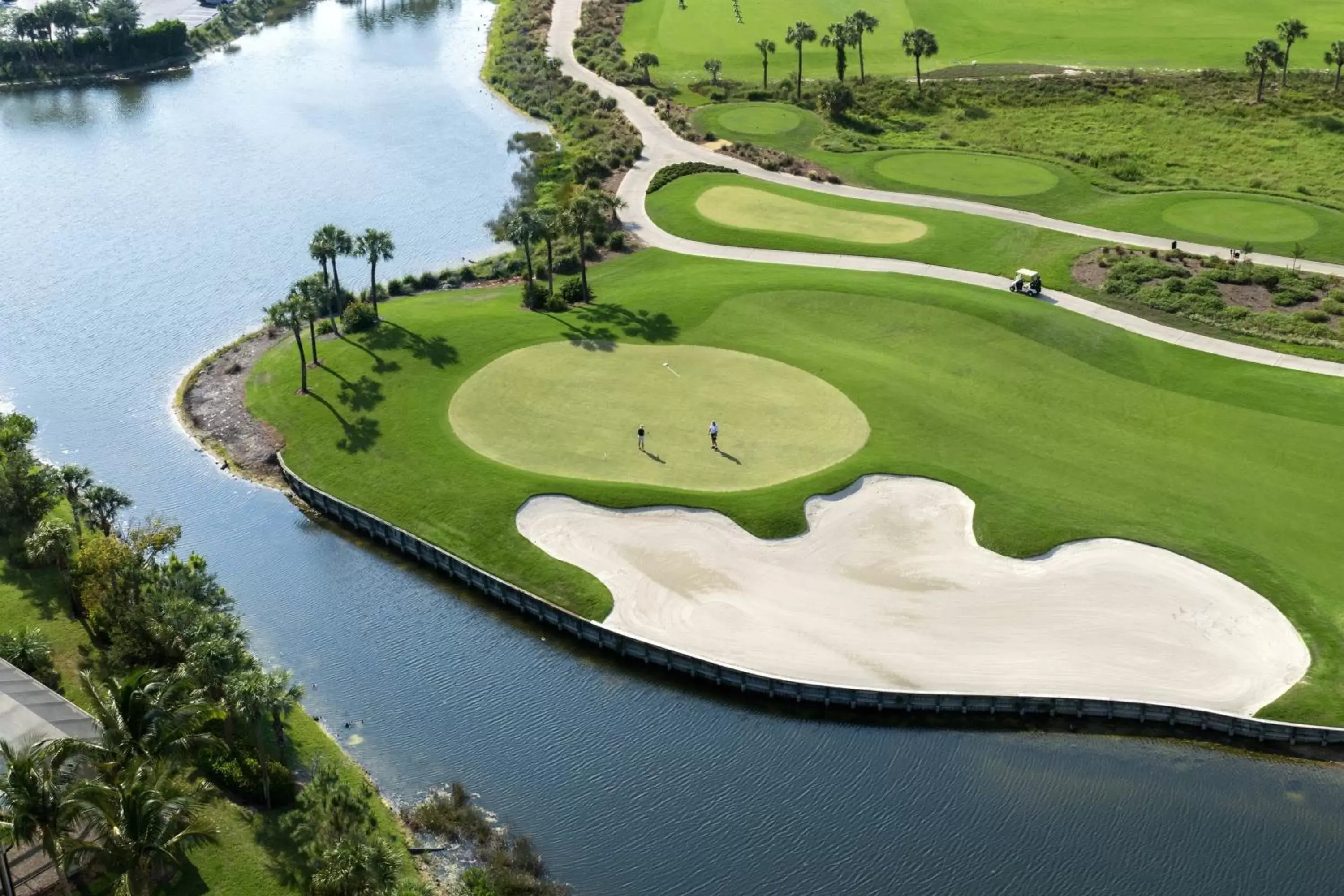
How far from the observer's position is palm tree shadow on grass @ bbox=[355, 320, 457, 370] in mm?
86000

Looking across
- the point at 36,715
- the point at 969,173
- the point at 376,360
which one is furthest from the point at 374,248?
the point at 969,173

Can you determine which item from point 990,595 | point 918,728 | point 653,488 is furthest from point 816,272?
point 918,728

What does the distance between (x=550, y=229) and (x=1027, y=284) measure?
37.0 meters

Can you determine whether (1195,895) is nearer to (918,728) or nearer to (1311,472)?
(918,728)

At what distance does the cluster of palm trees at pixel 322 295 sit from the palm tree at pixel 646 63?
66.0m

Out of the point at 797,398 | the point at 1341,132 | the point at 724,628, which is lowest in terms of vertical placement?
the point at 724,628

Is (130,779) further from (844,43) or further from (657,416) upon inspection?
(844,43)

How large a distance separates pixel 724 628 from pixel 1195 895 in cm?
2318

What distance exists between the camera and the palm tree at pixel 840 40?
15062 cm

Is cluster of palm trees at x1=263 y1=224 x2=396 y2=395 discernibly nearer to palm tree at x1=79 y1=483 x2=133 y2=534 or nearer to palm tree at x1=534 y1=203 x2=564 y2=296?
palm tree at x1=534 y1=203 x2=564 y2=296

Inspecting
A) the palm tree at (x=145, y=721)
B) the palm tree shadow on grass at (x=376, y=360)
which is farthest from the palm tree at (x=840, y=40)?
the palm tree at (x=145, y=721)

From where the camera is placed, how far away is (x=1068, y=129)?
13825cm

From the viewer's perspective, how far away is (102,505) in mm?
64750

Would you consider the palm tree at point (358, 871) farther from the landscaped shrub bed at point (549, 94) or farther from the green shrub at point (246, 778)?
the landscaped shrub bed at point (549, 94)
